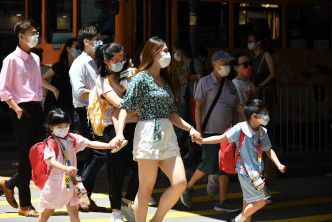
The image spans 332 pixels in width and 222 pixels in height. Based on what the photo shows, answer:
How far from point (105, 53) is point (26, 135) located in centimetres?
137

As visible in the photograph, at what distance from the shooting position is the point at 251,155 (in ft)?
24.0

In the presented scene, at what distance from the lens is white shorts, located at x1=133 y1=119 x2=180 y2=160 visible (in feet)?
22.5

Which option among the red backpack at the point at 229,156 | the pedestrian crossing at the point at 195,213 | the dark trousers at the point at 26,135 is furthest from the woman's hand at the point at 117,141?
the dark trousers at the point at 26,135

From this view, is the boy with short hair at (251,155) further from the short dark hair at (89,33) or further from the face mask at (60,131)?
the short dark hair at (89,33)

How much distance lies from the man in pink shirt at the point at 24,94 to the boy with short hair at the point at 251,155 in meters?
2.25

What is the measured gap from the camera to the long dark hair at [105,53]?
7.89m

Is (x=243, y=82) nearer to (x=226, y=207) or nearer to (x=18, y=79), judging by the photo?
(x=226, y=207)

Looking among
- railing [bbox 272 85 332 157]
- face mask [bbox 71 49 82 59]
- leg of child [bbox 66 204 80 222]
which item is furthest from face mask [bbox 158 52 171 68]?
railing [bbox 272 85 332 157]

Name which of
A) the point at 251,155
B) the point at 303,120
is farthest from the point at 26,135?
the point at 303,120

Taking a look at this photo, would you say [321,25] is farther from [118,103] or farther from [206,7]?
[118,103]

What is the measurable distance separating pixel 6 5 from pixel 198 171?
11.8m

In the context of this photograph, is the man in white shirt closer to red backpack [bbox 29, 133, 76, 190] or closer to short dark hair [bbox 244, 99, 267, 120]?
red backpack [bbox 29, 133, 76, 190]

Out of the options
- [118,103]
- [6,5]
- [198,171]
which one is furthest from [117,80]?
[6,5]

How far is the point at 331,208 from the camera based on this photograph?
365 inches
